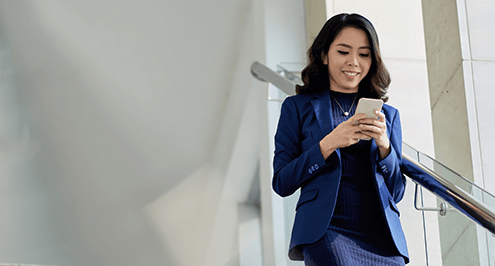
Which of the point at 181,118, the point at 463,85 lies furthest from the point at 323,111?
the point at 181,118

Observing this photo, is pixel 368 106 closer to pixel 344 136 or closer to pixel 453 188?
pixel 344 136

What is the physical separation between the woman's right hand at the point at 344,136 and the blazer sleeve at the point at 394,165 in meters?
0.15

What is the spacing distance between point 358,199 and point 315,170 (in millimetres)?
154

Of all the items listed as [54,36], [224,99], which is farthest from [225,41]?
[54,36]

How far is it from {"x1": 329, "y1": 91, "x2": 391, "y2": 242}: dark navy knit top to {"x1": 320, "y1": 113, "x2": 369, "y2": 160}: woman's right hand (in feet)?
0.34

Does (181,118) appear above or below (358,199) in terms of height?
above

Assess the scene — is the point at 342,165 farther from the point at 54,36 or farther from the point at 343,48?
the point at 54,36

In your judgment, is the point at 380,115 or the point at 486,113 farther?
the point at 486,113

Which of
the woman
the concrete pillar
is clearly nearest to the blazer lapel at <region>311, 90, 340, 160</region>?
the woman

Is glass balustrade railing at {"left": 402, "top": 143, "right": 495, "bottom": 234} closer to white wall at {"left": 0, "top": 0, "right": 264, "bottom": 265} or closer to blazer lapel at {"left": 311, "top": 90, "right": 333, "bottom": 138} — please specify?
blazer lapel at {"left": 311, "top": 90, "right": 333, "bottom": 138}

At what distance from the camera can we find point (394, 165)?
5.71 feet

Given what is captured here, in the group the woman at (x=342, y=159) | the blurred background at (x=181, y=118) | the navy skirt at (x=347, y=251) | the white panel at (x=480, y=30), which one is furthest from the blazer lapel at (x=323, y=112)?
the white panel at (x=480, y=30)

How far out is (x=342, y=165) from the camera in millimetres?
1706

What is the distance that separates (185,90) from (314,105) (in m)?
8.85
